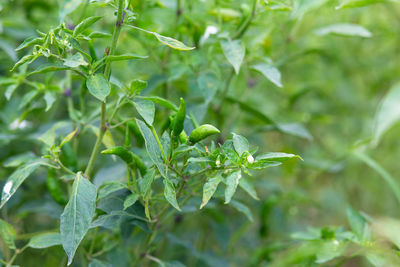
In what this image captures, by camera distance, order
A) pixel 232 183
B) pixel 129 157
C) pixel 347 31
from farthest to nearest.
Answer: pixel 347 31 → pixel 129 157 → pixel 232 183

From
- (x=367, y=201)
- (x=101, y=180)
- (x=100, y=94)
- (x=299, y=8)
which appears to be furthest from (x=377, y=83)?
(x=100, y=94)

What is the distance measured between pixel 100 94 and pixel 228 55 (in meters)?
0.29

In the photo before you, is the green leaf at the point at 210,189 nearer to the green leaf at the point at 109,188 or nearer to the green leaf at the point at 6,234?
the green leaf at the point at 109,188

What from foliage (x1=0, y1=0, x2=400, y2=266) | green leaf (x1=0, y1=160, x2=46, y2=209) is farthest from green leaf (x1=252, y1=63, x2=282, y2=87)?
green leaf (x1=0, y1=160, x2=46, y2=209)

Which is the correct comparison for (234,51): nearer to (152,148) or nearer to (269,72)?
(269,72)

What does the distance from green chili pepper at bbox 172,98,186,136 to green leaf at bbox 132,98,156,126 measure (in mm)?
37

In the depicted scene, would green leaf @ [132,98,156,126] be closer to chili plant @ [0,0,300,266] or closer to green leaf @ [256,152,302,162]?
chili plant @ [0,0,300,266]

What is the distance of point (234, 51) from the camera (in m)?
0.77

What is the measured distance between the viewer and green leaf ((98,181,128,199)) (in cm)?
67

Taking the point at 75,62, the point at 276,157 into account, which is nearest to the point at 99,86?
the point at 75,62

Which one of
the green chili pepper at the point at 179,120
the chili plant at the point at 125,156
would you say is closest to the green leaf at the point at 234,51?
the chili plant at the point at 125,156

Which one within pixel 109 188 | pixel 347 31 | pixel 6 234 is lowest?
Result: pixel 6 234

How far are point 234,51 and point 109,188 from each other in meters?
0.35

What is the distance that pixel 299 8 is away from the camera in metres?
0.94
